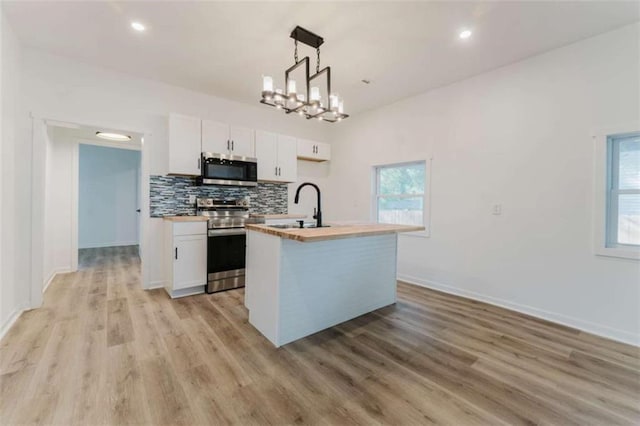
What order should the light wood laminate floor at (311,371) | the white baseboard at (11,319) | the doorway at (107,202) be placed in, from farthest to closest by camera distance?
the doorway at (107,202)
the white baseboard at (11,319)
the light wood laminate floor at (311,371)

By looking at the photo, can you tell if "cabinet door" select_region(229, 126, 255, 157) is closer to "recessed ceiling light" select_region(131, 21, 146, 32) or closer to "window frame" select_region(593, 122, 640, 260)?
"recessed ceiling light" select_region(131, 21, 146, 32)

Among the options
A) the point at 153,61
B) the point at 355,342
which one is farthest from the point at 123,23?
the point at 355,342

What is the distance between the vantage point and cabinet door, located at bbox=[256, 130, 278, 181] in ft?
13.9

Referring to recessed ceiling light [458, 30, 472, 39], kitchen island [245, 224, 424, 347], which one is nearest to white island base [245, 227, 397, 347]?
kitchen island [245, 224, 424, 347]

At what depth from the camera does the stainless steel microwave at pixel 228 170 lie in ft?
12.1

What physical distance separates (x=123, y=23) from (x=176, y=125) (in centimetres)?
122

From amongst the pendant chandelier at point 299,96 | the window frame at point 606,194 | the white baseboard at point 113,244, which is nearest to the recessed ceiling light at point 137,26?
the pendant chandelier at point 299,96

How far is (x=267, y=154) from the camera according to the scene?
14.2 ft

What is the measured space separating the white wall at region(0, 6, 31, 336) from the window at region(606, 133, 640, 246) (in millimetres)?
5404

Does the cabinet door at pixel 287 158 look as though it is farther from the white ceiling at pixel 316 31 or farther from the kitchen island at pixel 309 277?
the kitchen island at pixel 309 277

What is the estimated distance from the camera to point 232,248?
3.67 metres

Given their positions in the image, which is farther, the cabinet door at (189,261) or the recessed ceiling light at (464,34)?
the cabinet door at (189,261)

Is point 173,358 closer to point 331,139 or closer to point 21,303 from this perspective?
point 21,303

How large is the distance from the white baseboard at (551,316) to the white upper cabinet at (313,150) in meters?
2.79
